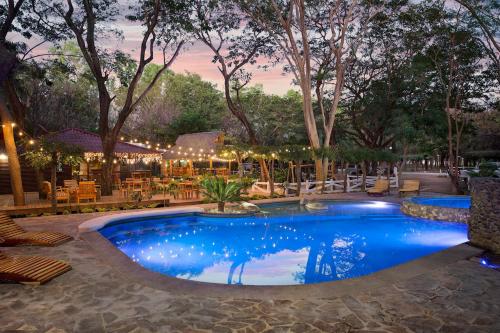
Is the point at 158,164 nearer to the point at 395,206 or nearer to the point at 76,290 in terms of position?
the point at 395,206

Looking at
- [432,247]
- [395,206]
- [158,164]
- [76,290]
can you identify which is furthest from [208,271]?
[158,164]

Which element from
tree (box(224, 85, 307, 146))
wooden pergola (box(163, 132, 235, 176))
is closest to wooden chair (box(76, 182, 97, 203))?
wooden pergola (box(163, 132, 235, 176))

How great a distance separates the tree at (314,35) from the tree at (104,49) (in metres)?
5.43

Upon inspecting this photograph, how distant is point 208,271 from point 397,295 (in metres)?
4.05

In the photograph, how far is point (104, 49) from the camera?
20719 millimetres

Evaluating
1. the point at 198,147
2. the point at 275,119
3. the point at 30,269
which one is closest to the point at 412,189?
the point at 198,147

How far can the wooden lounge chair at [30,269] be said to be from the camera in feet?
18.6

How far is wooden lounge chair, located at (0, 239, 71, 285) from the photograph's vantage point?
5.66 metres

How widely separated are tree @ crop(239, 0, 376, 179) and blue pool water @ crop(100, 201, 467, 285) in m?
8.65

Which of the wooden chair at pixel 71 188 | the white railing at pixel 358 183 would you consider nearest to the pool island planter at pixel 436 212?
the white railing at pixel 358 183

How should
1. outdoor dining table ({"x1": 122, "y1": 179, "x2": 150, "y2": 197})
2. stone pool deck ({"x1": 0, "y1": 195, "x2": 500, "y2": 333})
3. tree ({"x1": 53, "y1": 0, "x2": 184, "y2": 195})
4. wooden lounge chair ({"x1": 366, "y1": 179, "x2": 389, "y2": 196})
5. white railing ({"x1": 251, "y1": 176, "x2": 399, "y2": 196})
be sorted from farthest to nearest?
white railing ({"x1": 251, "y1": 176, "x2": 399, "y2": 196}) → wooden lounge chair ({"x1": 366, "y1": 179, "x2": 389, "y2": 196}) → tree ({"x1": 53, "y1": 0, "x2": 184, "y2": 195}) → outdoor dining table ({"x1": 122, "y1": 179, "x2": 150, "y2": 197}) → stone pool deck ({"x1": 0, "y1": 195, "x2": 500, "y2": 333})

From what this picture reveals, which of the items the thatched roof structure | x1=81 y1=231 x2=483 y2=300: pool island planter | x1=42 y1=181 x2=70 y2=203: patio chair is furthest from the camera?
the thatched roof structure

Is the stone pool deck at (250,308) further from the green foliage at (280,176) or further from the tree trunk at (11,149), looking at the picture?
the green foliage at (280,176)

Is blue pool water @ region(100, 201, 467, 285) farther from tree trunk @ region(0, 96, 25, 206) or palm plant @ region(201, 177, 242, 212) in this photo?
tree trunk @ region(0, 96, 25, 206)
